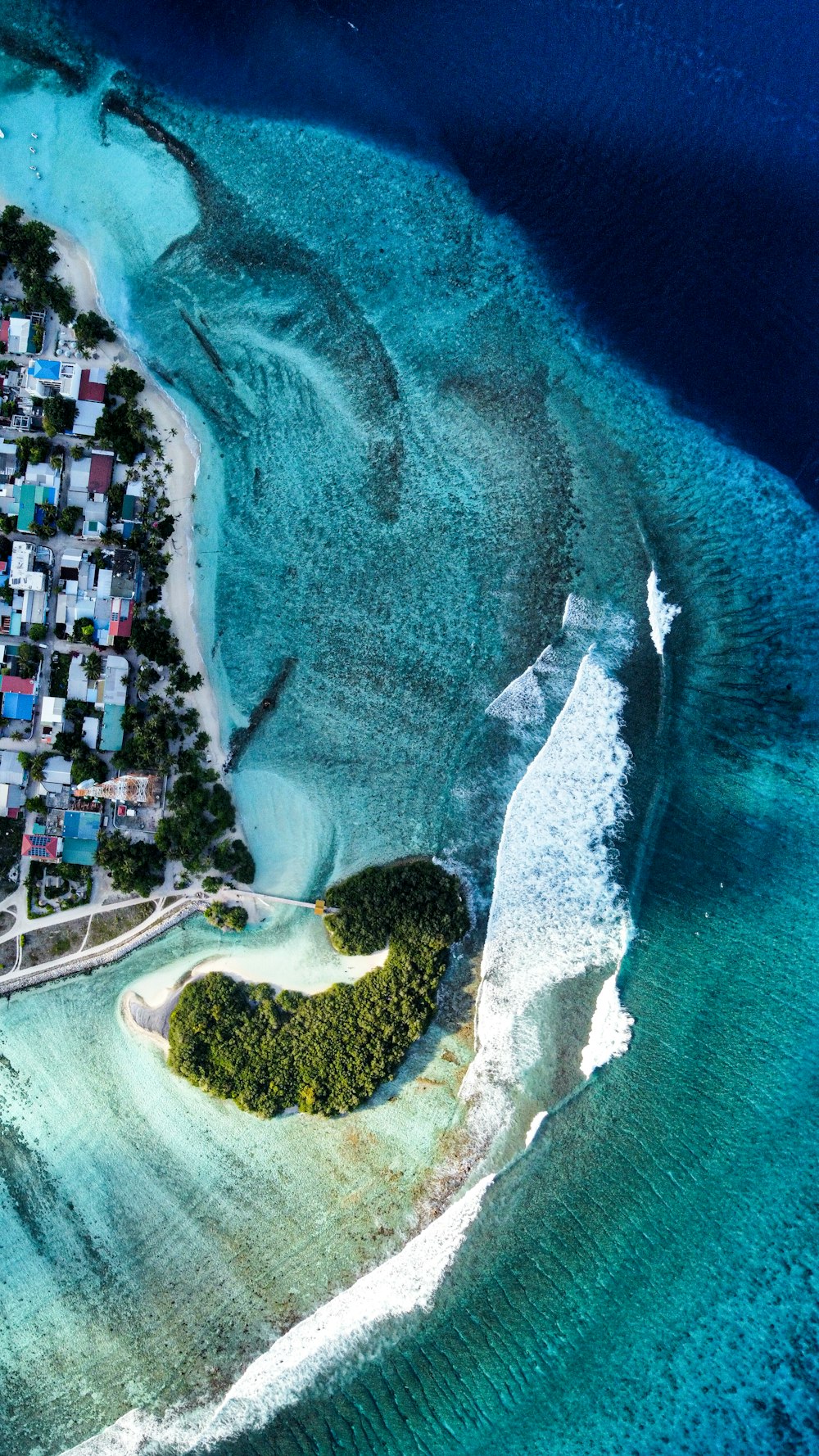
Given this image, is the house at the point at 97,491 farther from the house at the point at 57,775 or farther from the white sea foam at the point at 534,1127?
the white sea foam at the point at 534,1127

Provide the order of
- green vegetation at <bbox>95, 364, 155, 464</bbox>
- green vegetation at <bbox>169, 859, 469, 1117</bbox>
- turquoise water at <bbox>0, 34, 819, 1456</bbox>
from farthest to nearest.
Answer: green vegetation at <bbox>95, 364, 155, 464</bbox> → green vegetation at <bbox>169, 859, 469, 1117</bbox> → turquoise water at <bbox>0, 34, 819, 1456</bbox>

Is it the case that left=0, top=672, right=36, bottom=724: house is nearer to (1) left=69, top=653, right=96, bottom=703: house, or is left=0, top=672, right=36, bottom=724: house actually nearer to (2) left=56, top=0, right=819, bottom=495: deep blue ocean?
(1) left=69, top=653, right=96, bottom=703: house

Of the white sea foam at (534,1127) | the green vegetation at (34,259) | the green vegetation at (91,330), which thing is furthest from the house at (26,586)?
the white sea foam at (534,1127)

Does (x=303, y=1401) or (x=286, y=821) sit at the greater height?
(x=286, y=821)

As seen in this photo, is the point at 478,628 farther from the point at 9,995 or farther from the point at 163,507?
the point at 9,995

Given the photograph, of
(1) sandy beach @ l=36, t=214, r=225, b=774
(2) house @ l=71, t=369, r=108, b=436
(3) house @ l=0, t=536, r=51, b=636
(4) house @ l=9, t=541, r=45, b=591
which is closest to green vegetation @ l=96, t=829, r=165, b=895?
(1) sandy beach @ l=36, t=214, r=225, b=774

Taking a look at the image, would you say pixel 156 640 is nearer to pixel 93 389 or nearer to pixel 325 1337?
pixel 93 389

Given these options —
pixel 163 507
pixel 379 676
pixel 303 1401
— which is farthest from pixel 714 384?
pixel 303 1401
